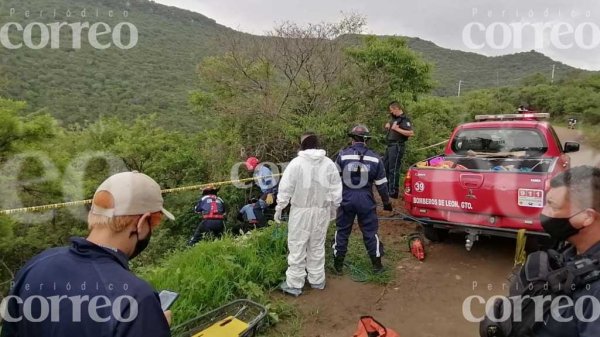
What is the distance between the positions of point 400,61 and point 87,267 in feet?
35.7

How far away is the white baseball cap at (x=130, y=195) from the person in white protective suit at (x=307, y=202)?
2942 mm

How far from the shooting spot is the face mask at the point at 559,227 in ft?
6.40

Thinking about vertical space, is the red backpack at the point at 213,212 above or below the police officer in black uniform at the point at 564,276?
below

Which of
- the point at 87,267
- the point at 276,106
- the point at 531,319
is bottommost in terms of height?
the point at 531,319

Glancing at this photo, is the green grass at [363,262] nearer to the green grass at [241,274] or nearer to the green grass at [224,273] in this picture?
the green grass at [241,274]

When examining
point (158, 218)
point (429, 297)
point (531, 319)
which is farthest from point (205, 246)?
Result: point (531, 319)

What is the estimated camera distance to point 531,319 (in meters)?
1.87

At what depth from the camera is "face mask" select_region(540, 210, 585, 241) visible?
1.95 m

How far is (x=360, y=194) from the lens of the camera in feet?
16.6

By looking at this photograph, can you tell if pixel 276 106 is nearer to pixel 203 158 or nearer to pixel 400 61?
pixel 203 158

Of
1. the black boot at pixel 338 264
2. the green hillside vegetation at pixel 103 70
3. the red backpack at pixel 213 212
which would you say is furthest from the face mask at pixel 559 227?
the green hillside vegetation at pixel 103 70

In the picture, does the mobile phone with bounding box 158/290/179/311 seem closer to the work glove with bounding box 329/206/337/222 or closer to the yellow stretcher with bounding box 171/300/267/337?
the yellow stretcher with bounding box 171/300/267/337

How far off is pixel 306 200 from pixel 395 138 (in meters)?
3.51

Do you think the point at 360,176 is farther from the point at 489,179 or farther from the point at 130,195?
the point at 130,195
